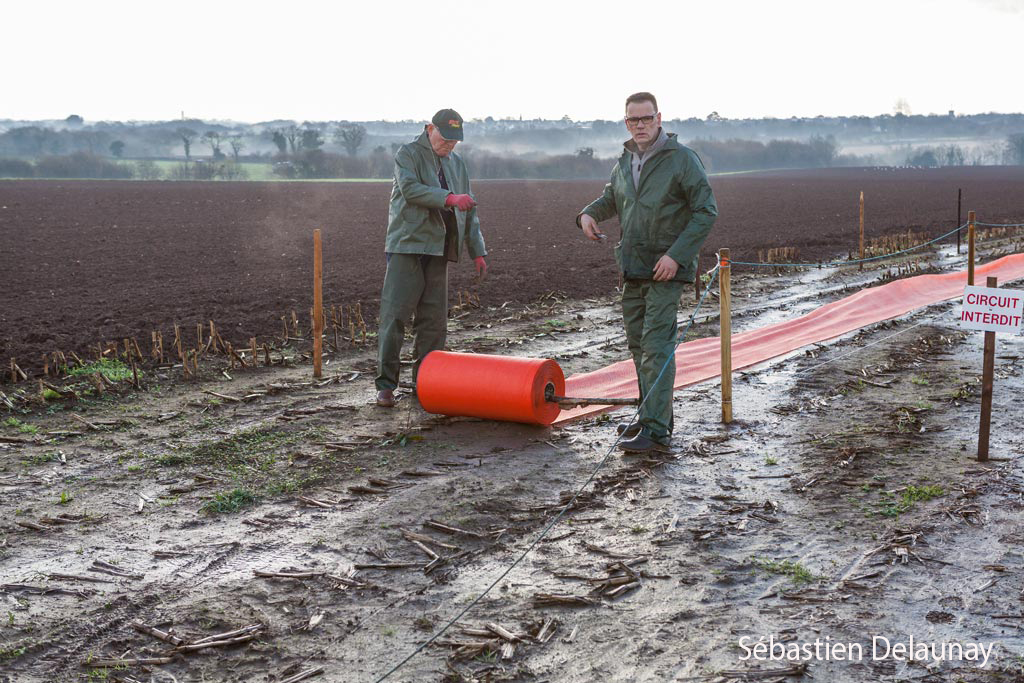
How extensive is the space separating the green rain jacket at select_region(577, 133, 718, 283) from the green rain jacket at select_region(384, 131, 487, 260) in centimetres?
154

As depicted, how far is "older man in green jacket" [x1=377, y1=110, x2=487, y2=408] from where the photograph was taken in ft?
24.6

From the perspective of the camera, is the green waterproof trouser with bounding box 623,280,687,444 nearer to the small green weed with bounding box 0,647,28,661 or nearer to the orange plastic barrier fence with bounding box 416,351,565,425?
the orange plastic barrier fence with bounding box 416,351,565,425

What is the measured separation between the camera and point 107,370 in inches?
358

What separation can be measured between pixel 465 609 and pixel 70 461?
3.52 m

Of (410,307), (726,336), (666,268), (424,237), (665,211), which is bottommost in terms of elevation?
(726,336)

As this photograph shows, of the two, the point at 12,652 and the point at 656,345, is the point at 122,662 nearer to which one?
the point at 12,652

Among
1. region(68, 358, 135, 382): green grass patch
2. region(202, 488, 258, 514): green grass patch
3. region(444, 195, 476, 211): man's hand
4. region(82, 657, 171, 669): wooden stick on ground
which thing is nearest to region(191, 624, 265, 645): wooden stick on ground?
region(82, 657, 171, 669): wooden stick on ground

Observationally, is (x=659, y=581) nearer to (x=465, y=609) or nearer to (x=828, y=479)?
(x=465, y=609)

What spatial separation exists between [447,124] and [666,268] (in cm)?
233

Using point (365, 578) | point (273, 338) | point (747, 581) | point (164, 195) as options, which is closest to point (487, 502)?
point (365, 578)

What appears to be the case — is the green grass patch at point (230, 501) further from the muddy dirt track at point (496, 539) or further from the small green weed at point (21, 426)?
the small green weed at point (21, 426)

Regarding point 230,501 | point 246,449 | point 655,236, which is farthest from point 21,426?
point 655,236

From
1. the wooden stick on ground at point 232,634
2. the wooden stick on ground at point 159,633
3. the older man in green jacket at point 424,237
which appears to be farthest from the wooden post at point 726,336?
the wooden stick on ground at point 159,633

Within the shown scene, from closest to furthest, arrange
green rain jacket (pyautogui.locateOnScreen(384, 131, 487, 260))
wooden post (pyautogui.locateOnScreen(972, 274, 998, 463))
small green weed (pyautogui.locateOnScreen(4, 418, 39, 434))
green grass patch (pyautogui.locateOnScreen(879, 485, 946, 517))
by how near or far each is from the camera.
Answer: green grass patch (pyautogui.locateOnScreen(879, 485, 946, 517))
wooden post (pyautogui.locateOnScreen(972, 274, 998, 463))
small green weed (pyautogui.locateOnScreen(4, 418, 39, 434))
green rain jacket (pyautogui.locateOnScreen(384, 131, 487, 260))
